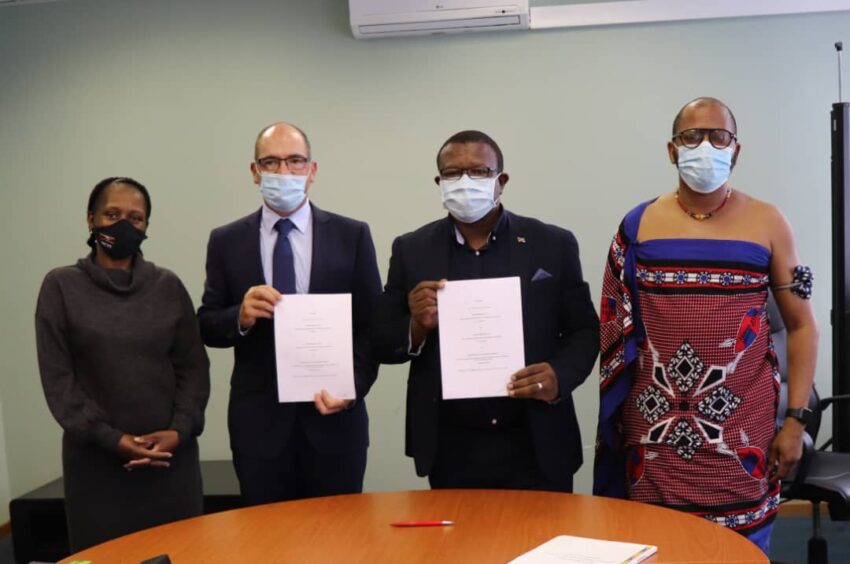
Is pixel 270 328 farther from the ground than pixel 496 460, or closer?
farther from the ground

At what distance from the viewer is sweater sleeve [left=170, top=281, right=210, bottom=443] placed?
297 cm

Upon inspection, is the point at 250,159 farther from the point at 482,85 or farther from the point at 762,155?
the point at 762,155

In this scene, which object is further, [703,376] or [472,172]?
[472,172]

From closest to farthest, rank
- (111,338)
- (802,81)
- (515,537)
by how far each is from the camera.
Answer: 1. (515,537)
2. (111,338)
3. (802,81)

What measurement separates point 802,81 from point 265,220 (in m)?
3.16

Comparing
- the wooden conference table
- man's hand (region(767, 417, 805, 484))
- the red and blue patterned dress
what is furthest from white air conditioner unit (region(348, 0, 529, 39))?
the wooden conference table

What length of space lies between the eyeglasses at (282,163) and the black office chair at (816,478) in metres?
1.90

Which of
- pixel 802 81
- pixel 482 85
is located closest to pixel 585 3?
pixel 482 85

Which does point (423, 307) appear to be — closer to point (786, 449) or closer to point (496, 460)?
point (496, 460)

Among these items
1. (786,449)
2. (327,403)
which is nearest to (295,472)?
(327,403)

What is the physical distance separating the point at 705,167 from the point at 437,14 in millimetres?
2598

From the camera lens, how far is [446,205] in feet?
9.06

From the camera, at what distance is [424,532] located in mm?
2227

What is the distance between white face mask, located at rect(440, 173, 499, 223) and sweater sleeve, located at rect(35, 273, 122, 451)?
1208 millimetres
